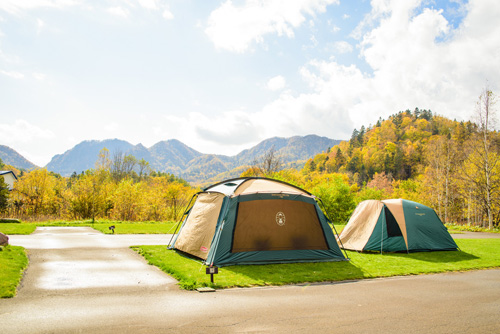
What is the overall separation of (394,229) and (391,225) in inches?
8.1

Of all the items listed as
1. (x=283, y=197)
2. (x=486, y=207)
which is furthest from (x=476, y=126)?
(x=283, y=197)

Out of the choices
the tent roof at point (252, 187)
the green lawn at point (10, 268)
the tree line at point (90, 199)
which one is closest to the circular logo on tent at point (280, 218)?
the tent roof at point (252, 187)

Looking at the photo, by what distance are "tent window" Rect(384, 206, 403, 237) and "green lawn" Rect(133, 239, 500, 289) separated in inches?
30.8

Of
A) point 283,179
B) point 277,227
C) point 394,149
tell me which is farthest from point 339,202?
point 394,149

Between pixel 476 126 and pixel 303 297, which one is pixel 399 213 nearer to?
pixel 303 297

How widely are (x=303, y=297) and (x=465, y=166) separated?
1293 inches

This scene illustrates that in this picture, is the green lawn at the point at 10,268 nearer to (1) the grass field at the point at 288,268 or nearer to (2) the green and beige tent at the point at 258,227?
(1) the grass field at the point at 288,268

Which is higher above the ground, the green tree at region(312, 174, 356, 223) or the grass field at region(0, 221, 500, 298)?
the green tree at region(312, 174, 356, 223)

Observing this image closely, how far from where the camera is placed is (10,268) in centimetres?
703

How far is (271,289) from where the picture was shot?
21.5 ft

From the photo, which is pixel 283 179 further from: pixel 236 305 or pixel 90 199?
pixel 236 305

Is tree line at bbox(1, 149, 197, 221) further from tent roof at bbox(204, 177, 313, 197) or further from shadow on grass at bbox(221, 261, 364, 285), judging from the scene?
shadow on grass at bbox(221, 261, 364, 285)

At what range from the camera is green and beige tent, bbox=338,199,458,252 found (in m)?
11.7

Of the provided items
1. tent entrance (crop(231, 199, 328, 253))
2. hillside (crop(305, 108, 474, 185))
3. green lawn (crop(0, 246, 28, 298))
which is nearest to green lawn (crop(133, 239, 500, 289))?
tent entrance (crop(231, 199, 328, 253))
